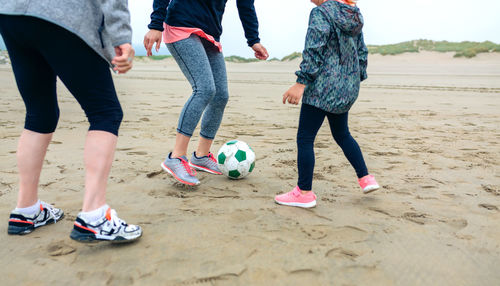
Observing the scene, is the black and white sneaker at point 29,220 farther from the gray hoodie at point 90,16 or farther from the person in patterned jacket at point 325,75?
the person in patterned jacket at point 325,75

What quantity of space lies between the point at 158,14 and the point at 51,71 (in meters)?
1.04

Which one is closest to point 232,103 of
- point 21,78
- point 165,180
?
point 165,180

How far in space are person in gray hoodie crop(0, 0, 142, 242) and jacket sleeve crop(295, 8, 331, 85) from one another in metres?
1.01

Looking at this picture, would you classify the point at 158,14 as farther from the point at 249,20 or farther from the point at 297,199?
the point at 297,199

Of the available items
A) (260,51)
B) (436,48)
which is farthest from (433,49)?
(260,51)

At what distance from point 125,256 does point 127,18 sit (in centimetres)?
108

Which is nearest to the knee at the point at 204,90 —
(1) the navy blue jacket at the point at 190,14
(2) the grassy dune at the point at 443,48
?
(1) the navy blue jacket at the point at 190,14

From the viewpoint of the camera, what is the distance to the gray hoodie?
5.09 feet

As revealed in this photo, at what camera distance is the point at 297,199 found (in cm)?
244

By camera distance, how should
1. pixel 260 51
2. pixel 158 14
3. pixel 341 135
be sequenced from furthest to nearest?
pixel 260 51 → pixel 158 14 → pixel 341 135

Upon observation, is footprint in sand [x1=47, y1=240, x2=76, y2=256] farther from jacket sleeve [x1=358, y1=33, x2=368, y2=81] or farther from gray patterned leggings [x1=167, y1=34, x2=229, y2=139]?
jacket sleeve [x1=358, y1=33, x2=368, y2=81]

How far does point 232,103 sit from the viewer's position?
7.82 metres

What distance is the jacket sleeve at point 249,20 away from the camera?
10.5ft

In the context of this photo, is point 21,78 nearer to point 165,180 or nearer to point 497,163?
point 165,180
